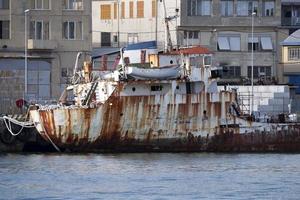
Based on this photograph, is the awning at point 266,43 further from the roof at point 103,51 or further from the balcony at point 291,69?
the roof at point 103,51

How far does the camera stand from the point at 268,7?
13312cm

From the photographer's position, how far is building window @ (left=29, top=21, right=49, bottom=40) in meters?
115

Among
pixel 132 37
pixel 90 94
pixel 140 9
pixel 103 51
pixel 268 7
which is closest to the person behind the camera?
pixel 90 94

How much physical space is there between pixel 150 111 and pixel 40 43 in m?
19.9

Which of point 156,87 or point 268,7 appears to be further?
point 268,7

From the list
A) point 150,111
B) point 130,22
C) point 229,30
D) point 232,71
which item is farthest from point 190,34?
point 150,111

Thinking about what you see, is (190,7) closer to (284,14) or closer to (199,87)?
(284,14)

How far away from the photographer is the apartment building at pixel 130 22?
5187 inches

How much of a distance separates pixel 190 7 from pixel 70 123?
37.6m

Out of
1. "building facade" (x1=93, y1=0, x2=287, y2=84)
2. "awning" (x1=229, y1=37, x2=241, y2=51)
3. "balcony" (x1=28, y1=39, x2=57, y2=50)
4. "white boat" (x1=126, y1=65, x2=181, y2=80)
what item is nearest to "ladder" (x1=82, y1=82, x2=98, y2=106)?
"white boat" (x1=126, y1=65, x2=181, y2=80)

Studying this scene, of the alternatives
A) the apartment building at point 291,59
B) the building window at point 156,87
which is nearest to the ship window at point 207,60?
the building window at point 156,87

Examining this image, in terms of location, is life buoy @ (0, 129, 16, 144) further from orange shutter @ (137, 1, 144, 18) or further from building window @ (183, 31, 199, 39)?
orange shutter @ (137, 1, 144, 18)

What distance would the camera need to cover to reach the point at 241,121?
321 ft

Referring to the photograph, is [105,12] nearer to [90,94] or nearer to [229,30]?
[229,30]
